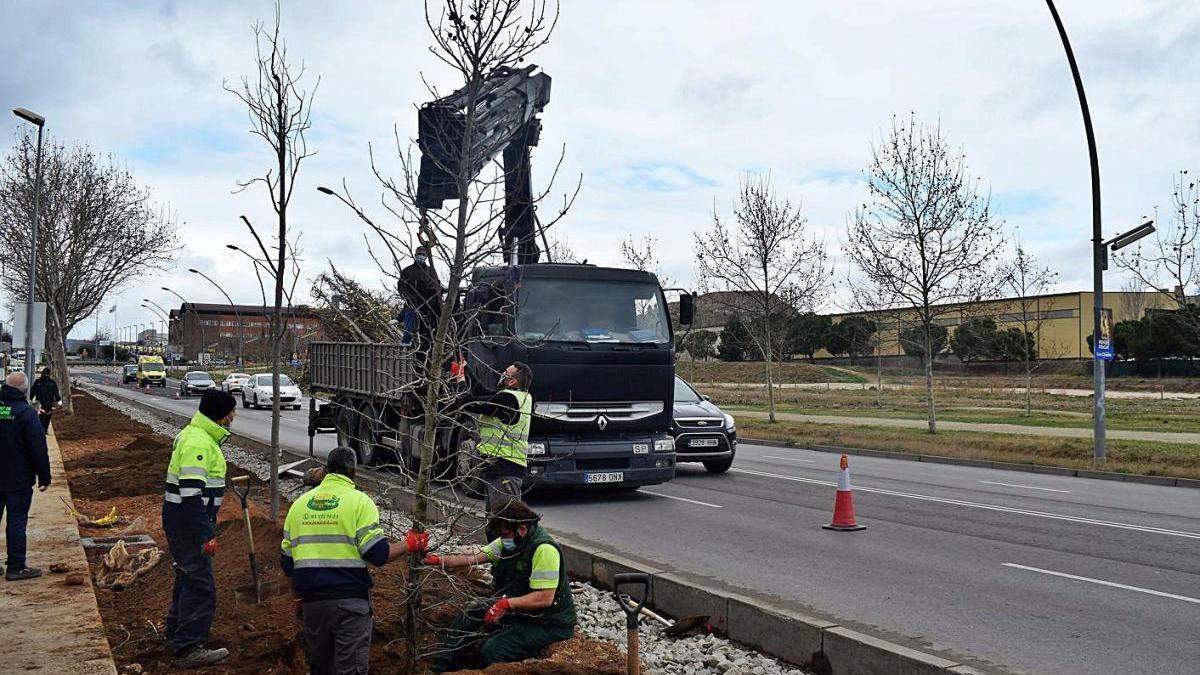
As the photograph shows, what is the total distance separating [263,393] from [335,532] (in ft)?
133

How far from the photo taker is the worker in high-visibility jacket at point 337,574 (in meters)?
5.23

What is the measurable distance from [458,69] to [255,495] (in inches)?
381

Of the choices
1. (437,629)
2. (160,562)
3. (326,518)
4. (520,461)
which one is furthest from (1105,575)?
(160,562)

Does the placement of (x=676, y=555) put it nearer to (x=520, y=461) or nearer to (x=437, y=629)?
(x=520, y=461)

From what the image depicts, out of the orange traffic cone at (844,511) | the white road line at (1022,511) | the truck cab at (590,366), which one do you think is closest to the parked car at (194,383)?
the white road line at (1022,511)

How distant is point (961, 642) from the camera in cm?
653

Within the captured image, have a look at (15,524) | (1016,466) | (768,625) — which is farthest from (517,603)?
(1016,466)

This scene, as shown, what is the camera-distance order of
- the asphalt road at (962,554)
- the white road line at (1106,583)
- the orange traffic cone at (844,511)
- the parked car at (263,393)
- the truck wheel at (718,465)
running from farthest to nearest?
the parked car at (263,393), the truck wheel at (718,465), the orange traffic cone at (844,511), the white road line at (1106,583), the asphalt road at (962,554)

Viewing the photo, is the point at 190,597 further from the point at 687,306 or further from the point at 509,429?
the point at 687,306

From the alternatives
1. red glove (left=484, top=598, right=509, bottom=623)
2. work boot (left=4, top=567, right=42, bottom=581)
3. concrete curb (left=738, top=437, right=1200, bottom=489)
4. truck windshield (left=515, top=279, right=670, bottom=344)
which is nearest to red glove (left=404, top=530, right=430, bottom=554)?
red glove (left=484, top=598, right=509, bottom=623)

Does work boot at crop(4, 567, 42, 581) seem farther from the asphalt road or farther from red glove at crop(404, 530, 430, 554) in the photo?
the asphalt road

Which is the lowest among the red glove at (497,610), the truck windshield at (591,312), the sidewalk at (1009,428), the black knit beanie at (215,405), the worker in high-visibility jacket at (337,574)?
the sidewalk at (1009,428)

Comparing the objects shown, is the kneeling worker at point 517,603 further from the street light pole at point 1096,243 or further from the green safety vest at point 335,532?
the street light pole at point 1096,243

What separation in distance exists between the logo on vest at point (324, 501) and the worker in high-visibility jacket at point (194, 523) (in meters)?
1.40
